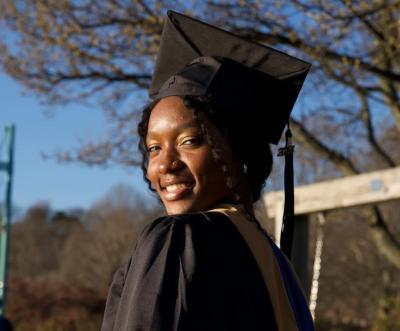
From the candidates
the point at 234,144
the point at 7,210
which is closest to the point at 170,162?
the point at 234,144

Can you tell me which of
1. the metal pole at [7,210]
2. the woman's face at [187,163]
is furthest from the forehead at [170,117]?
the metal pole at [7,210]

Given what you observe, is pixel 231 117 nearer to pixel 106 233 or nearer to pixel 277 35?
pixel 277 35

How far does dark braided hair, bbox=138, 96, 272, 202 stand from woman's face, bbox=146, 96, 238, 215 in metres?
0.01

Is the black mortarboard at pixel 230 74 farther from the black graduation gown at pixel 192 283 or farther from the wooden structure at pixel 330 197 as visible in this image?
the wooden structure at pixel 330 197

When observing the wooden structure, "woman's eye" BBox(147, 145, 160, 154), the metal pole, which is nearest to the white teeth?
"woman's eye" BBox(147, 145, 160, 154)

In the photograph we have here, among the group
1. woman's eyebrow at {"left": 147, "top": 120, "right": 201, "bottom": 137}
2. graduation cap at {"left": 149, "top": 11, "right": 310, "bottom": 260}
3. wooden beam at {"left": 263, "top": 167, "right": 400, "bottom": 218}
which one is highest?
wooden beam at {"left": 263, "top": 167, "right": 400, "bottom": 218}

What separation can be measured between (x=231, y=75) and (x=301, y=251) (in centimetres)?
515

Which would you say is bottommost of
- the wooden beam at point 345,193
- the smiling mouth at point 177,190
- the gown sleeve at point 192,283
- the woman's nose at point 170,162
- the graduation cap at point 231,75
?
the gown sleeve at point 192,283

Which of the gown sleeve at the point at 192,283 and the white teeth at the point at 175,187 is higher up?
the white teeth at the point at 175,187

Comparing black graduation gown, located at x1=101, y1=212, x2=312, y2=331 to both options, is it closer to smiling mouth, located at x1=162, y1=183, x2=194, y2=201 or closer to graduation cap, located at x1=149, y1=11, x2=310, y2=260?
smiling mouth, located at x1=162, y1=183, x2=194, y2=201

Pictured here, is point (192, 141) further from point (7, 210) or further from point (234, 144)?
point (7, 210)

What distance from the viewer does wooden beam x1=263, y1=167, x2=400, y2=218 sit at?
6.51 m

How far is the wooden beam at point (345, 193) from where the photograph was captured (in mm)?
6512

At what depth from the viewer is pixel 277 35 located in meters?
8.24
